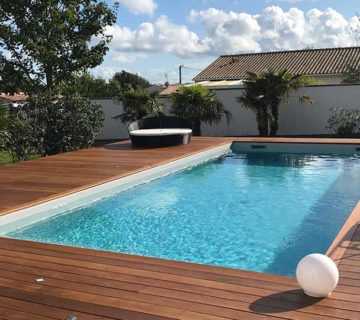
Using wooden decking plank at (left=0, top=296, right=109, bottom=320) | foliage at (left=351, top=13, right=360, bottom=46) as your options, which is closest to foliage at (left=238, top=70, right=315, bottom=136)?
foliage at (left=351, top=13, right=360, bottom=46)

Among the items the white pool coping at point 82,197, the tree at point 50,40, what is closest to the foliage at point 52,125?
the tree at point 50,40

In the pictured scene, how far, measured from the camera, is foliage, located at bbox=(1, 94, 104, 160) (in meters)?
10.9

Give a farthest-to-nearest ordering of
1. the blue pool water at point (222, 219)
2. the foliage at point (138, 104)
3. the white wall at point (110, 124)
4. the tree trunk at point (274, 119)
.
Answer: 1. the white wall at point (110, 124)
2. the tree trunk at point (274, 119)
3. the foliage at point (138, 104)
4. the blue pool water at point (222, 219)

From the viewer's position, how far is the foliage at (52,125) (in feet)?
35.8

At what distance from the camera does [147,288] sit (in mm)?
3246

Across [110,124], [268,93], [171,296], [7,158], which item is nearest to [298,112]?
[268,93]

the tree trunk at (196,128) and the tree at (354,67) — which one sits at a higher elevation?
the tree at (354,67)

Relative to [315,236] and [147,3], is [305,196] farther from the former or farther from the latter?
[147,3]

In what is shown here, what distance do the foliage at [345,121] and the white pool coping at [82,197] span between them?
6.36 meters

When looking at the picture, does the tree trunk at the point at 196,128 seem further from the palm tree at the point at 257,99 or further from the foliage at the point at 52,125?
the foliage at the point at 52,125

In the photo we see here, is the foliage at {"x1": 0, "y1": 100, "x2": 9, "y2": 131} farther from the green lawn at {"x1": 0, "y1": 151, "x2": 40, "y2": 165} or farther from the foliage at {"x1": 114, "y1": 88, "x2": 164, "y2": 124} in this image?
the foliage at {"x1": 114, "y1": 88, "x2": 164, "y2": 124}

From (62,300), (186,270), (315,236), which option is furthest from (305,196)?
(62,300)

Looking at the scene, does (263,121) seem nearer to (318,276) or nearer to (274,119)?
(274,119)

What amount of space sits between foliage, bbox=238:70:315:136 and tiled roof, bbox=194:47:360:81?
12.3m
